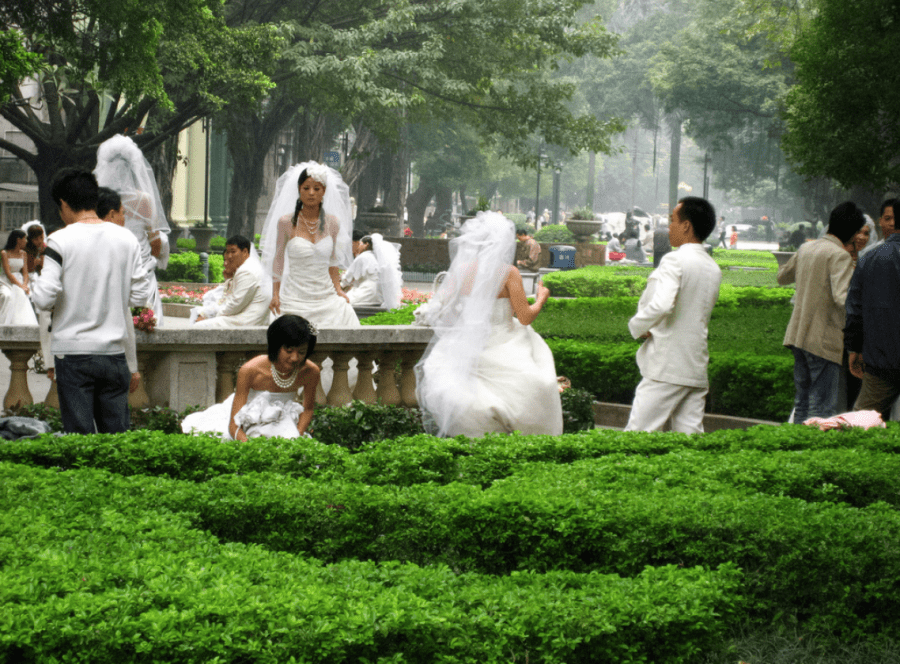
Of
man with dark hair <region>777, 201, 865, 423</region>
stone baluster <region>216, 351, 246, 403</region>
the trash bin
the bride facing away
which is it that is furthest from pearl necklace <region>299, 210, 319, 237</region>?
the trash bin

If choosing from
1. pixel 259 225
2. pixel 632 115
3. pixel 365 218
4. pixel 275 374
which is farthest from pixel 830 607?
pixel 632 115

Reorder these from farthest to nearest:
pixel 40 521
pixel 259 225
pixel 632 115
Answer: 1. pixel 632 115
2. pixel 259 225
3. pixel 40 521

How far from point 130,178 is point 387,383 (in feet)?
9.76

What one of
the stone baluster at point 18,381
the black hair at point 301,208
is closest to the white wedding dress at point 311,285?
the black hair at point 301,208

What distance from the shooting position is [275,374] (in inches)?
234

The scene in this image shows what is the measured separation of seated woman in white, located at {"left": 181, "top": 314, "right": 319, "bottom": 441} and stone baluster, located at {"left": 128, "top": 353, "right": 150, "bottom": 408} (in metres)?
1.37

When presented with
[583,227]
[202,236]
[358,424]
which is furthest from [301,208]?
[583,227]

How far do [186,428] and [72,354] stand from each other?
1.29m

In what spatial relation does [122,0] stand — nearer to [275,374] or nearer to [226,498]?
[275,374]

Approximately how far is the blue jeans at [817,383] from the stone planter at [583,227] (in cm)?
3191

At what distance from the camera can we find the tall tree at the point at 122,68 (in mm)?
15422

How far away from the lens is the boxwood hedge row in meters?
2.76

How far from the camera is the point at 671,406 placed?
6.44 m

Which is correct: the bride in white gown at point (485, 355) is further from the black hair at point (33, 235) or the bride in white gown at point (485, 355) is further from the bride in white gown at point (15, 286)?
the bride in white gown at point (15, 286)
